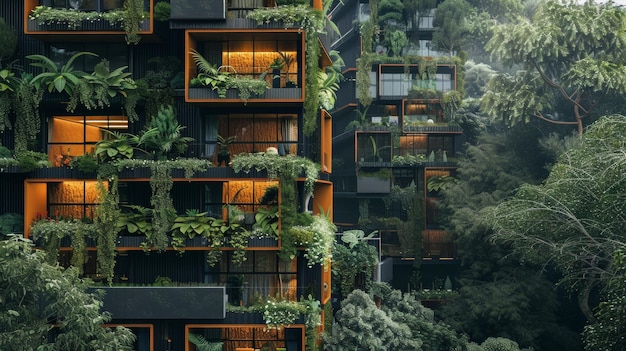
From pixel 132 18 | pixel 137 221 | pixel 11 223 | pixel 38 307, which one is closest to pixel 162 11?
pixel 132 18

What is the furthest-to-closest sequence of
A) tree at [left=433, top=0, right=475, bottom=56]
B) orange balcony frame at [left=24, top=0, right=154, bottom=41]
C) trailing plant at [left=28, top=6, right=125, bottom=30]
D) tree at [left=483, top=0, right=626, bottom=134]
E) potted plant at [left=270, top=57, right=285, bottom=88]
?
tree at [left=433, top=0, right=475, bottom=56] → tree at [left=483, top=0, right=626, bottom=134] → potted plant at [left=270, top=57, right=285, bottom=88] → orange balcony frame at [left=24, top=0, right=154, bottom=41] → trailing plant at [left=28, top=6, right=125, bottom=30]

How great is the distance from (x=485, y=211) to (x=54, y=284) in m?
32.2

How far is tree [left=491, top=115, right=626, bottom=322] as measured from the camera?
4425 cm

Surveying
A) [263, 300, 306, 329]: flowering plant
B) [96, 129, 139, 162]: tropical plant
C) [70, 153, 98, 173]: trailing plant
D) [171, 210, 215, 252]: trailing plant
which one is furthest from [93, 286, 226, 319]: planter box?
[96, 129, 139, 162]: tropical plant

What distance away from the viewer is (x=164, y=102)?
141ft

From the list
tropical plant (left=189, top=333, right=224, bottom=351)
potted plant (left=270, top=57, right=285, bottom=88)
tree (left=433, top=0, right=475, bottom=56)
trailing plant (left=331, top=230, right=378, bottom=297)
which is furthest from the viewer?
tree (left=433, top=0, right=475, bottom=56)

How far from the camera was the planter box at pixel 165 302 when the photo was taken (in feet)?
131

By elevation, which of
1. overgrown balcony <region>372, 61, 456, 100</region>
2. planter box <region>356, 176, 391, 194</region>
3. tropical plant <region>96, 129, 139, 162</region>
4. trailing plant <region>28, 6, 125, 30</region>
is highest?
overgrown balcony <region>372, 61, 456, 100</region>

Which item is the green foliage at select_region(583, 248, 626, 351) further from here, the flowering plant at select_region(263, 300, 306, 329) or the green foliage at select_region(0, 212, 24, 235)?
the green foliage at select_region(0, 212, 24, 235)

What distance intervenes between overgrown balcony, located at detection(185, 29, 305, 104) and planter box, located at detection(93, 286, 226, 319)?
8.00 metres

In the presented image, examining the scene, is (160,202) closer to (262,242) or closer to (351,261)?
(262,242)

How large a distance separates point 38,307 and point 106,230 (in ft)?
17.2

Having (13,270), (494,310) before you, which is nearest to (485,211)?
(494,310)

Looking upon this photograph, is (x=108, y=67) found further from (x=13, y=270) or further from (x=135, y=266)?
(x=13, y=270)
